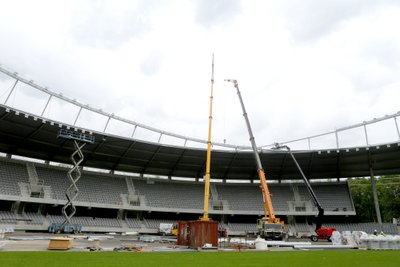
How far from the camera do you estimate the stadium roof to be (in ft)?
Result: 123

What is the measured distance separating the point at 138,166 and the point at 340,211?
31.9 metres

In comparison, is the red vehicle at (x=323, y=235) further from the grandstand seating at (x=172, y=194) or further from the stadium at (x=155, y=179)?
the grandstand seating at (x=172, y=194)

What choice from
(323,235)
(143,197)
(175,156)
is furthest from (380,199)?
(143,197)

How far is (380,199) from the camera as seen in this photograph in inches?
2746

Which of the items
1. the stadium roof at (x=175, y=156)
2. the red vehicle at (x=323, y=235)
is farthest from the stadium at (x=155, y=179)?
the red vehicle at (x=323, y=235)

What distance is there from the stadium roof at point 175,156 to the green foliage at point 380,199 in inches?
917

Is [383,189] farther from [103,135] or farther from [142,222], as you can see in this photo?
[103,135]

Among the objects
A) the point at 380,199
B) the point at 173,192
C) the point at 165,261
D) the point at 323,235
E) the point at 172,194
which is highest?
the point at 380,199

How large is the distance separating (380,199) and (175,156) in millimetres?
50777

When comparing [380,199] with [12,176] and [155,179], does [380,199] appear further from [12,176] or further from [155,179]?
[12,176]

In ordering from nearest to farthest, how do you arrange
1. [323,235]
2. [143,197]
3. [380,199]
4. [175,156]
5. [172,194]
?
[323,235]
[175,156]
[143,197]
[172,194]
[380,199]

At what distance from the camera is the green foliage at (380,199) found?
68.1 m

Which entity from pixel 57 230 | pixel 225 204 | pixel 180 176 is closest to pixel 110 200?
pixel 57 230

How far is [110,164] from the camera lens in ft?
157
